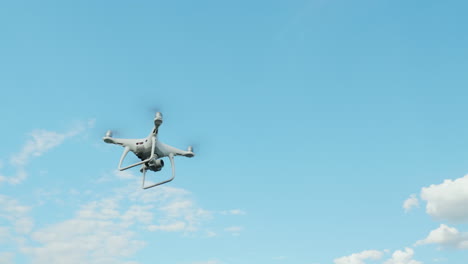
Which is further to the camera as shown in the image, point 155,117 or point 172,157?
point 172,157

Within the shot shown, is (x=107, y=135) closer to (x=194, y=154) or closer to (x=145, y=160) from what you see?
(x=145, y=160)

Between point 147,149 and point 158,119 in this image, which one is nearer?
point 158,119

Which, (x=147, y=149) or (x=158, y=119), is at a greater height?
(x=158, y=119)

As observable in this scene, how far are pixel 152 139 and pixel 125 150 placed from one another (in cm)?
483

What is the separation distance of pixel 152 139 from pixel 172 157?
642 cm

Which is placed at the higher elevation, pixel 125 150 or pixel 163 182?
pixel 125 150

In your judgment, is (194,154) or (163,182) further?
(194,154)

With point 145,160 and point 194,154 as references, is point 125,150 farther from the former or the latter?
point 194,154

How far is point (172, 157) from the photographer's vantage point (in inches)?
3206

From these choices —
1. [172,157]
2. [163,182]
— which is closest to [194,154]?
[172,157]

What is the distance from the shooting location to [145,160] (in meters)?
74.4

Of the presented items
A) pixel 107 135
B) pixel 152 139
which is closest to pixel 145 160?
pixel 152 139

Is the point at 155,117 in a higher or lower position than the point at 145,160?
higher

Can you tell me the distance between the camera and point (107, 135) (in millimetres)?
78625
